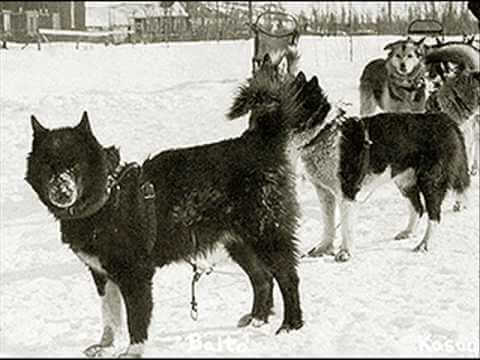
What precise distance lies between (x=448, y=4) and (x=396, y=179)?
16.3 metres

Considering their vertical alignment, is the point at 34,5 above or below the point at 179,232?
above

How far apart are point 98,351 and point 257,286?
42.2 inches

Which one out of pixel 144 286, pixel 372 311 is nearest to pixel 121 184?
pixel 144 286

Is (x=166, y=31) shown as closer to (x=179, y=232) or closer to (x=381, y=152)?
(x=381, y=152)

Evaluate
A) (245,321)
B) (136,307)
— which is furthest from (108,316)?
(245,321)

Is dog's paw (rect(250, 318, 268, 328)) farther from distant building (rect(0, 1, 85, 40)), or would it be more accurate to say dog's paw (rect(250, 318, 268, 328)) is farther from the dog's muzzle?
distant building (rect(0, 1, 85, 40))

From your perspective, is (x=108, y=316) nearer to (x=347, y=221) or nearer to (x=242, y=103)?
(x=242, y=103)

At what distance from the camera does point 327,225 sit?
6.70 metres

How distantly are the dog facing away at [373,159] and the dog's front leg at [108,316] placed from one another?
2493mm

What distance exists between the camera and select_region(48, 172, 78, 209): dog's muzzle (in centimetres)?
363

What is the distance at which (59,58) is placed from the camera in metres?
14.4

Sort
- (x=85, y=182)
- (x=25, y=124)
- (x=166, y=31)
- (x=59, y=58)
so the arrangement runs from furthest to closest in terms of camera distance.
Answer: (x=166, y=31) → (x=59, y=58) → (x=25, y=124) → (x=85, y=182)

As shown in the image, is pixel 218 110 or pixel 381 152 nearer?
pixel 381 152

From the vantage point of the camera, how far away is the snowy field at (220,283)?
14.3 feet
